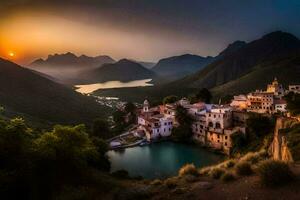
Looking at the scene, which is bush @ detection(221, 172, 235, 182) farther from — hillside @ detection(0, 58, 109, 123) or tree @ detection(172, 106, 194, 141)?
hillside @ detection(0, 58, 109, 123)

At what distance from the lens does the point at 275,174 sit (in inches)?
349

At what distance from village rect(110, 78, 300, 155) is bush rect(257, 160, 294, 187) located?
3015 centimetres

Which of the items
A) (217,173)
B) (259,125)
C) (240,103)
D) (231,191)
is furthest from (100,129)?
(231,191)

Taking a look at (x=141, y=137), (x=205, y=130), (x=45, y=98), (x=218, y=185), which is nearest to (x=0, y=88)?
(x=45, y=98)

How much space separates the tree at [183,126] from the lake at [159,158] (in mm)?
1614

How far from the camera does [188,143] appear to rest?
45.2 m

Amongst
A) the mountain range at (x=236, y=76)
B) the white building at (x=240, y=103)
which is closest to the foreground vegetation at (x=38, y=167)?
the white building at (x=240, y=103)

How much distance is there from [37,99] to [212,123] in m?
48.1

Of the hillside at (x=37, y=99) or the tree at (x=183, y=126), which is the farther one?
the hillside at (x=37, y=99)

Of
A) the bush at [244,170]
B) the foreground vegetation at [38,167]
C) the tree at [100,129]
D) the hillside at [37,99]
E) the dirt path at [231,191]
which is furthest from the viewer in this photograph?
the hillside at [37,99]

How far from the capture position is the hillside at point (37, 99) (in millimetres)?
63169

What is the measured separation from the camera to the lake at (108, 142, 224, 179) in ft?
110

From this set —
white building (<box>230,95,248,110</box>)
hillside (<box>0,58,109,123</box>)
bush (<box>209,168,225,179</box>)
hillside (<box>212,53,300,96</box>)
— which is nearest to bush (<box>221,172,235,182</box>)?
bush (<box>209,168,225,179</box>)

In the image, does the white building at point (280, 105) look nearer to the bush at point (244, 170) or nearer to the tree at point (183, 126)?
the tree at point (183, 126)
